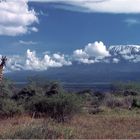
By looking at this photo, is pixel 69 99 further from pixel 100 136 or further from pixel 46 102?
pixel 100 136

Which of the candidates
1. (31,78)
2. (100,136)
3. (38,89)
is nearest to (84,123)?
(100,136)

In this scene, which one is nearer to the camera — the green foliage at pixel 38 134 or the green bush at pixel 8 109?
the green foliage at pixel 38 134

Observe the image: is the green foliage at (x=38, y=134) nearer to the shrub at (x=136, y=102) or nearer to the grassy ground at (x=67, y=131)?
the grassy ground at (x=67, y=131)

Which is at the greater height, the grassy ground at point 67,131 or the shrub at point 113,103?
the shrub at point 113,103

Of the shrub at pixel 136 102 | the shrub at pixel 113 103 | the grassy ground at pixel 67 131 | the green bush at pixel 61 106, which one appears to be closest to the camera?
the grassy ground at pixel 67 131

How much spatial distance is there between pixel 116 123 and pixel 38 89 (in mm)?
15120

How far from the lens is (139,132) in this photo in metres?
22.5

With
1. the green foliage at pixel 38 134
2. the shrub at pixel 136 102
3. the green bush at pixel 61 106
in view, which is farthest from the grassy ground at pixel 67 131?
the shrub at pixel 136 102

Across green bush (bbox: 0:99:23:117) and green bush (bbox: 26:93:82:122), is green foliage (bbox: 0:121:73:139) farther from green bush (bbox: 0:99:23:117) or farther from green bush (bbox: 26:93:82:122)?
green bush (bbox: 0:99:23:117)

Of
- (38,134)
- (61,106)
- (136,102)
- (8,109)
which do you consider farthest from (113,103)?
(38,134)

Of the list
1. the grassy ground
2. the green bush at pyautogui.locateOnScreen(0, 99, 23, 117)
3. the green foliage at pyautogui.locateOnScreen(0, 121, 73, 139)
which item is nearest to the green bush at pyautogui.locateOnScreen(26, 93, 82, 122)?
the grassy ground

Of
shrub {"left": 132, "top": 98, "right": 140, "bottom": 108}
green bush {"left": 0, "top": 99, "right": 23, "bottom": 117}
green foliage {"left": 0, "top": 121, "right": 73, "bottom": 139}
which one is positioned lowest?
green foliage {"left": 0, "top": 121, "right": 73, "bottom": 139}

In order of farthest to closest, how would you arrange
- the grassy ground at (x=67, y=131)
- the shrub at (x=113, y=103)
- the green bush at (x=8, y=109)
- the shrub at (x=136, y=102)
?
the shrub at (x=113, y=103)
the shrub at (x=136, y=102)
the green bush at (x=8, y=109)
the grassy ground at (x=67, y=131)

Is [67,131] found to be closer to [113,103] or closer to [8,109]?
[8,109]
